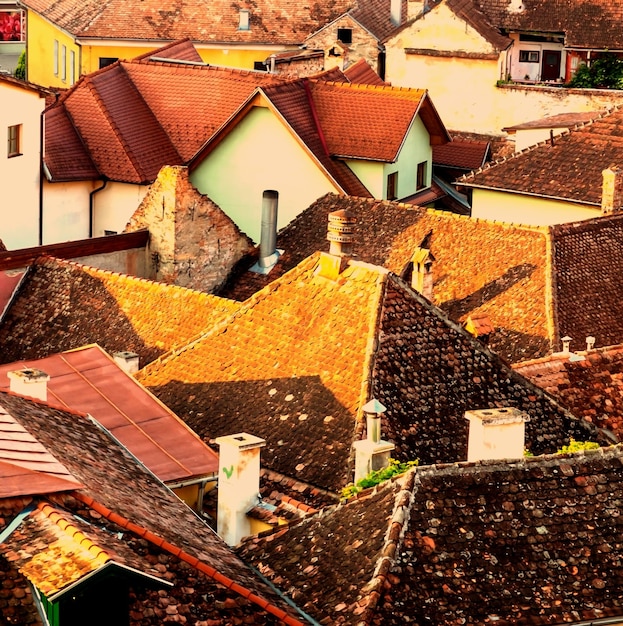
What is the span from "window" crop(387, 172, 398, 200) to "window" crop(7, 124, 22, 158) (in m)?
8.98

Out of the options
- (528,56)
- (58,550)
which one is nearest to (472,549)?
(58,550)

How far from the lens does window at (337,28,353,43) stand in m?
79.7

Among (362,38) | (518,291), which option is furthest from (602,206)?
(362,38)

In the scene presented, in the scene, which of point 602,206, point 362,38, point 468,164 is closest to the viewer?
point 602,206

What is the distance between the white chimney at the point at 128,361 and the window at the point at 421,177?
22515 millimetres

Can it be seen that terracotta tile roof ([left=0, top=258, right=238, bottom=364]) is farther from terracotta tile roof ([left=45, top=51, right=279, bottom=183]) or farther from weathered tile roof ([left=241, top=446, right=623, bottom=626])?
terracotta tile roof ([left=45, top=51, right=279, bottom=183])

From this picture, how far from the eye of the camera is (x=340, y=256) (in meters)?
30.5

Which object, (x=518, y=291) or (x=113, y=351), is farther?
(x=518, y=291)

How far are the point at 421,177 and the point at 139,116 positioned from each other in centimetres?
750

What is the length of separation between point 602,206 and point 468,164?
1534 cm

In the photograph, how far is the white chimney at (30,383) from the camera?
Result: 1086 inches

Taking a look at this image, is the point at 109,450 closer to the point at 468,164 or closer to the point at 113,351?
the point at 113,351

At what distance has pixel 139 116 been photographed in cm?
5534

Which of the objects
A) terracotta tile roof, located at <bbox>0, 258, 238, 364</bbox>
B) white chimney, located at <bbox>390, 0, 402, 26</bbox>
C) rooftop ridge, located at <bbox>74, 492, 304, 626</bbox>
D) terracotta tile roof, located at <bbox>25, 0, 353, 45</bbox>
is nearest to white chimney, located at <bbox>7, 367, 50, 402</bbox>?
rooftop ridge, located at <bbox>74, 492, 304, 626</bbox>
